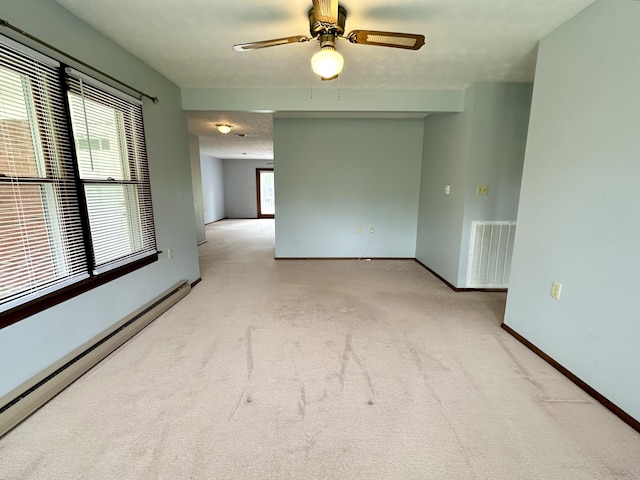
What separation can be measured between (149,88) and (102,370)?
2.43 metres

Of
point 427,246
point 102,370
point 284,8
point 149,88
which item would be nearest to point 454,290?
point 427,246

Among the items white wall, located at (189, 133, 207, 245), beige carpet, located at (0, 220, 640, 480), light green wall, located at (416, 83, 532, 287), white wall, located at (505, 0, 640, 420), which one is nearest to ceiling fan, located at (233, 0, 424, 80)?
white wall, located at (505, 0, 640, 420)

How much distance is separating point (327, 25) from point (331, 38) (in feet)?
0.36

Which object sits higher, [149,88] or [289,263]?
[149,88]

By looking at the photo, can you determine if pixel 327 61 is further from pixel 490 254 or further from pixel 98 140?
pixel 490 254

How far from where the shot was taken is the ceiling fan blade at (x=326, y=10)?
1450 mm

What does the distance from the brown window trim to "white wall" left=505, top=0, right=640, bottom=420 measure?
326 centimetres

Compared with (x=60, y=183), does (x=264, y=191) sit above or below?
below

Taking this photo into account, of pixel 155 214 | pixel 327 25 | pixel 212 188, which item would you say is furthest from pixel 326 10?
pixel 212 188

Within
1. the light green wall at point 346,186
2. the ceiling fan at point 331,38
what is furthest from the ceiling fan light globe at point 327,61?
the light green wall at point 346,186

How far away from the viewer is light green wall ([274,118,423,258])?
14.4 feet

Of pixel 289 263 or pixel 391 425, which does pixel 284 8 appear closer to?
pixel 391 425

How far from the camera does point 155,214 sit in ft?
9.04

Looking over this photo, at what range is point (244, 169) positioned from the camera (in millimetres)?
10344
